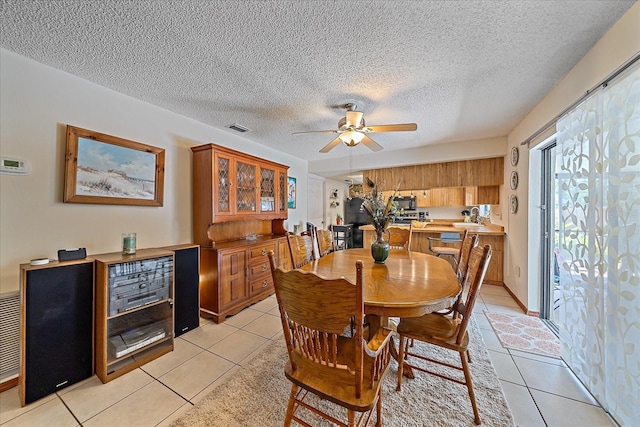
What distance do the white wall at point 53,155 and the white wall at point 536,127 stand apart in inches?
151

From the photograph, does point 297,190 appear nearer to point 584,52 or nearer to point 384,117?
point 384,117

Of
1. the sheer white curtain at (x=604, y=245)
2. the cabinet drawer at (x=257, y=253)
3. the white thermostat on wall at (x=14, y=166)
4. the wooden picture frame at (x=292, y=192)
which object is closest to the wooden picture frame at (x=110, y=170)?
the white thermostat on wall at (x=14, y=166)

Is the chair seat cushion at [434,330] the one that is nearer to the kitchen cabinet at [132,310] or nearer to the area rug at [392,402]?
the area rug at [392,402]

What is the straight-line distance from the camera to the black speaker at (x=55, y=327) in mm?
1527

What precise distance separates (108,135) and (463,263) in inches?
138

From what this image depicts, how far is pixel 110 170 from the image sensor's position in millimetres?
2209

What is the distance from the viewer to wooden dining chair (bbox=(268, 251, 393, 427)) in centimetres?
96

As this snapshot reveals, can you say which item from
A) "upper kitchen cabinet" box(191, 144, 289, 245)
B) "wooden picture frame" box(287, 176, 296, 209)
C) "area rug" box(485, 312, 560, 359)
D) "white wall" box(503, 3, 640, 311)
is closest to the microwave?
"white wall" box(503, 3, 640, 311)

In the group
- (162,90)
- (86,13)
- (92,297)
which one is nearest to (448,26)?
(86,13)

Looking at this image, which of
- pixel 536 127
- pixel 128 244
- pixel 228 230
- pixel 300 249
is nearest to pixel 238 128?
pixel 228 230

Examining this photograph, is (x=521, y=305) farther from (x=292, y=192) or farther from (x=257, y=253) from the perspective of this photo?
(x=292, y=192)

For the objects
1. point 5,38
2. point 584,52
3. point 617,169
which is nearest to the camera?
point 617,169

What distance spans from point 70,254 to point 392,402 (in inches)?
101

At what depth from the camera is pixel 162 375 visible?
5.98 ft
